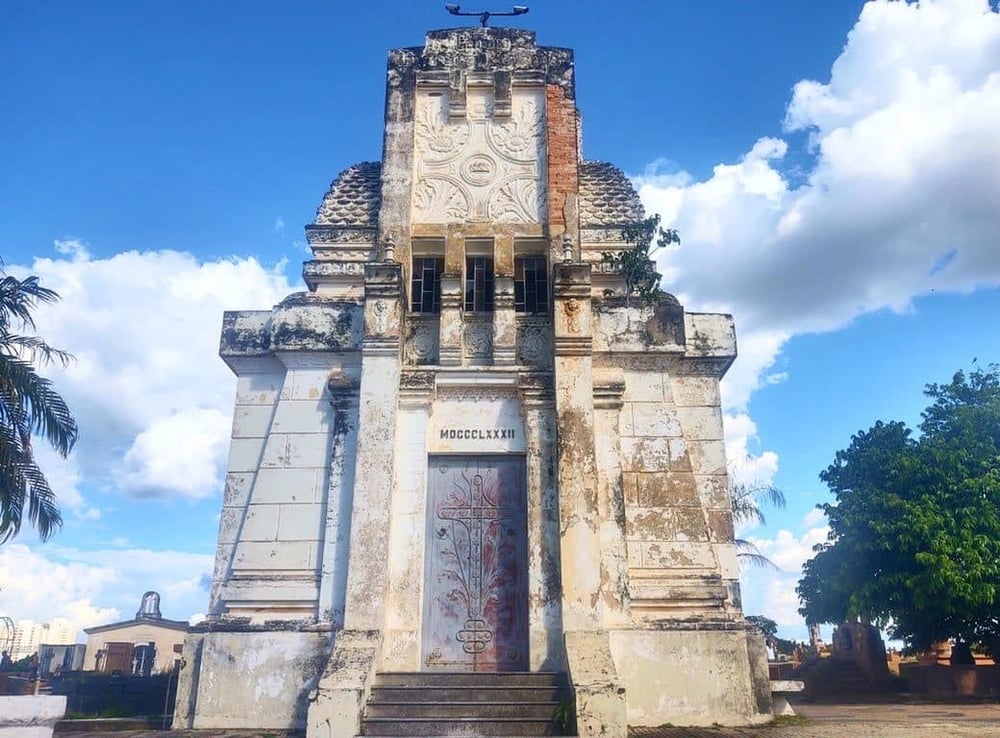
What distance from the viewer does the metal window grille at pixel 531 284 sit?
13.0 meters

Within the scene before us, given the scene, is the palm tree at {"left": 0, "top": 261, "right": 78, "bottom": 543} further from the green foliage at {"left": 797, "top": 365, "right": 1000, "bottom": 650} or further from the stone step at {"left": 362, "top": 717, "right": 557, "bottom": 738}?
the green foliage at {"left": 797, "top": 365, "right": 1000, "bottom": 650}

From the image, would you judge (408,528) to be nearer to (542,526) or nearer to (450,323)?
(542,526)

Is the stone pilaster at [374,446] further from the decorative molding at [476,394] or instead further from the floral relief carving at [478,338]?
the floral relief carving at [478,338]

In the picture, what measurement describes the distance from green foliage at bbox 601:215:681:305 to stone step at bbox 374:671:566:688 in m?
6.05

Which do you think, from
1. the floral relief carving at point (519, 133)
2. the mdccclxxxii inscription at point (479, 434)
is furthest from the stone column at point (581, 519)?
the floral relief carving at point (519, 133)

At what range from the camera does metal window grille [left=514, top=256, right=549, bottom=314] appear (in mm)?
12953

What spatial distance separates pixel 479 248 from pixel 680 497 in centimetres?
513

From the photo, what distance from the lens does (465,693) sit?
939cm

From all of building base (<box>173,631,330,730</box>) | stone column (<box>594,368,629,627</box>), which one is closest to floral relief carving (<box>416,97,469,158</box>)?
stone column (<box>594,368,629,627</box>)

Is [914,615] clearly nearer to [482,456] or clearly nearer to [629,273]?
[629,273]

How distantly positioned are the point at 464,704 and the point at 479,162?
8.54m

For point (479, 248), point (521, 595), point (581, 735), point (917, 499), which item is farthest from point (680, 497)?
point (917, 499)

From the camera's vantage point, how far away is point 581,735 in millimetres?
A: 8586

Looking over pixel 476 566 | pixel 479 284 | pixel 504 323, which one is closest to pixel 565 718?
pixel 476 566
